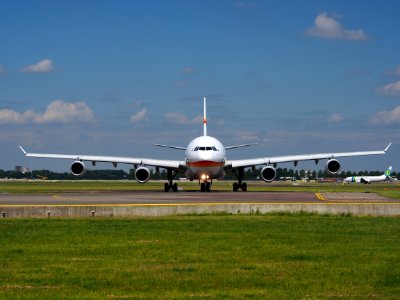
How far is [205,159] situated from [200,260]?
42942 mm

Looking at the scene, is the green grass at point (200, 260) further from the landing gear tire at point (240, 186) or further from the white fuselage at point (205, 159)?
the landing gear tire at point (240, 186)

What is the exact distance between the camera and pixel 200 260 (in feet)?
48.9

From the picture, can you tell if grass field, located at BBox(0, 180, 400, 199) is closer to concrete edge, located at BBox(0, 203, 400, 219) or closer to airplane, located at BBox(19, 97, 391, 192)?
airplane, located at BBox(19, 97, 391, 192)

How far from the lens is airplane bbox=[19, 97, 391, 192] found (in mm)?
58812

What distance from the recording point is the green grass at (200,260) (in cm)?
1165

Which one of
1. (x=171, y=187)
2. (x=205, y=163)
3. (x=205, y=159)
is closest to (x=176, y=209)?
(x=205, y=159)

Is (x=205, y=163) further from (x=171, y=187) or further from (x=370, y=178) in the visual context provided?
(x=370, y=178)

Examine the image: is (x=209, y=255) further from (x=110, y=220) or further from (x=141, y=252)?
(x=110, y=220)

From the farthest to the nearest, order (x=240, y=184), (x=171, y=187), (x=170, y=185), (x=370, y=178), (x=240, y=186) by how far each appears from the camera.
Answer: (x=370, y=178)
(x=240, y=184)
(x=240, y=186)
(x=171, y=187)
(x=170, y=185)

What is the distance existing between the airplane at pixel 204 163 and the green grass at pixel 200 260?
34715mm

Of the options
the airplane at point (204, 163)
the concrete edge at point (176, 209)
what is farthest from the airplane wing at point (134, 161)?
the concrete edge at point (176, 209)

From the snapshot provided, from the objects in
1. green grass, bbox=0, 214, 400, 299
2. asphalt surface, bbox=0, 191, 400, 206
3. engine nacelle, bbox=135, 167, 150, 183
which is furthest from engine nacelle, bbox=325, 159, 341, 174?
green grass, bbox=0, 214, 400, 299

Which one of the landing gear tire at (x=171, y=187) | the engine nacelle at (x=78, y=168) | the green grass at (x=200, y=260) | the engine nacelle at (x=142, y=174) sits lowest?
the green grass at (x=200, y=260)

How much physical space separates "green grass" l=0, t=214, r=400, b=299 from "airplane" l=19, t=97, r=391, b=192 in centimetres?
3472
